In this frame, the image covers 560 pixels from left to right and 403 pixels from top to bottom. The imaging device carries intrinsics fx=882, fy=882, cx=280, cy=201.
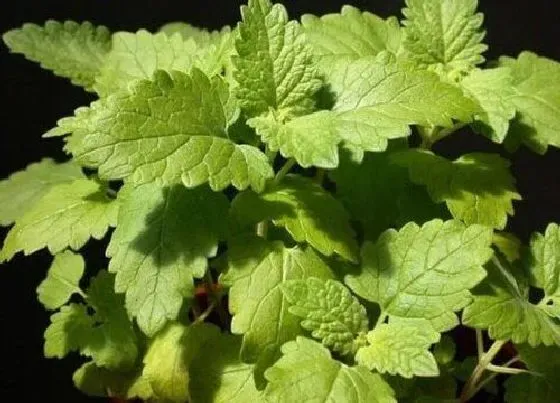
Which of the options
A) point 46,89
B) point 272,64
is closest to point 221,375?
point 272,64

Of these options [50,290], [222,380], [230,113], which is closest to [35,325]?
[50,290]

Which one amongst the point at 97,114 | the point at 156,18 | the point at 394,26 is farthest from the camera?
the point at 156,18

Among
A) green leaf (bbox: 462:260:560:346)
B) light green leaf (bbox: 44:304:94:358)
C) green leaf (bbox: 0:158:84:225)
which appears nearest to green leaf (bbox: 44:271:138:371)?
light green leaf (bbox: 44:304:94:358)

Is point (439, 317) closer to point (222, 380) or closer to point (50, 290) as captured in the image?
point (222, 380)

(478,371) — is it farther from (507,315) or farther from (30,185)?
(30,185)

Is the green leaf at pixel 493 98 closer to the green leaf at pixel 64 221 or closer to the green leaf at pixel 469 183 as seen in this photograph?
the green leaf at pixel 469 183

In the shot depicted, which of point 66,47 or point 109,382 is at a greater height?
point 66,47
